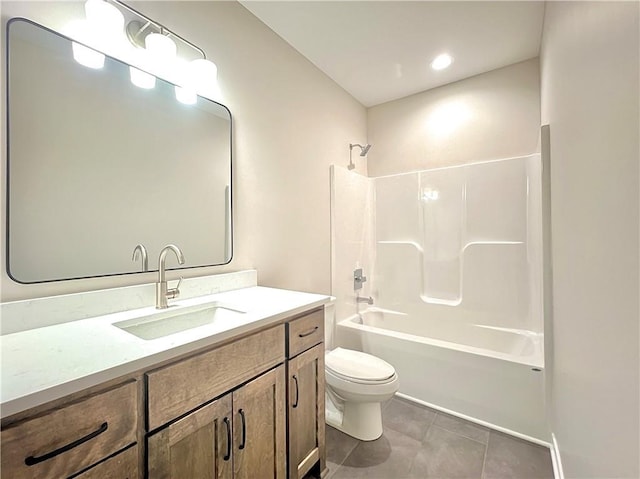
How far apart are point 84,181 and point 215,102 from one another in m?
0.79

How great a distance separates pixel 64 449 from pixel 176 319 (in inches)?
25.3

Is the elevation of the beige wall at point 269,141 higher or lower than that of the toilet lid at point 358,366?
higher

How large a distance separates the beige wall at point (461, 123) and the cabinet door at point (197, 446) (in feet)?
8.72

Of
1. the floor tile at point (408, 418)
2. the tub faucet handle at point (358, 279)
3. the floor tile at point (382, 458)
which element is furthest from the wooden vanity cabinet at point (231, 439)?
the tub faucet handle at point (358, 279)

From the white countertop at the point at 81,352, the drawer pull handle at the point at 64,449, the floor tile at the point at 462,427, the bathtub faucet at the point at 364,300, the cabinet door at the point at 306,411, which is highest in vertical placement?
the white countertop at the point at 81,352

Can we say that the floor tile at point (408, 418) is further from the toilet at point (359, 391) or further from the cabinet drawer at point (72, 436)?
the cabinet drawer at point (72, 436)

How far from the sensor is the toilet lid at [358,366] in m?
1.71

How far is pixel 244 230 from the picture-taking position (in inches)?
68.2

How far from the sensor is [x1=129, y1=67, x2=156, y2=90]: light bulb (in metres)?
1.26

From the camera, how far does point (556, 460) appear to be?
154 centimetres

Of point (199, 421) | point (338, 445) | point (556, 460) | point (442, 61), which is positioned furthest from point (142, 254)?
point (442, 61)

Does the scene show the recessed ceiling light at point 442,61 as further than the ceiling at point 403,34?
Yes

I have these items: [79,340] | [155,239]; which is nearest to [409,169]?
[155,239]

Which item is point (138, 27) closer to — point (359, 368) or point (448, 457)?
point (359, 368)
